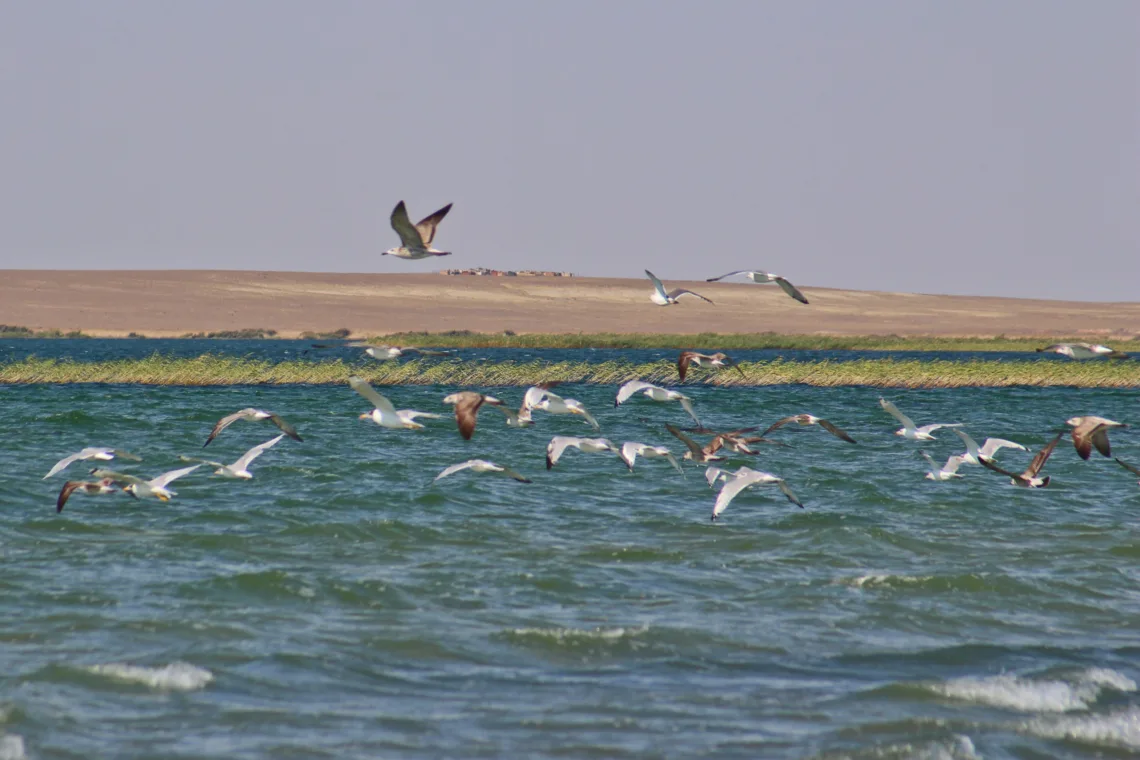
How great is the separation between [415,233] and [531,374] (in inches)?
1259

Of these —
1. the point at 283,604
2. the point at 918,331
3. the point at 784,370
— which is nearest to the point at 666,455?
the point at 283,604

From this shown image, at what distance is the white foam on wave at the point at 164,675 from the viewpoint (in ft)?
33.9

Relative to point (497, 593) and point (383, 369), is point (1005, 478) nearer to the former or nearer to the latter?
point (497, 593)

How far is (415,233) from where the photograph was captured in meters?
13.6

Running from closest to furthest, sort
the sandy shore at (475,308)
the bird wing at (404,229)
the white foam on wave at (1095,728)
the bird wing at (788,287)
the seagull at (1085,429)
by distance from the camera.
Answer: the white foam on wave at (1095,728) < the bird wing at (404,229) < the seagull at (1085,429) < the bird wing at (788,287) < the sandy shore at (475,308)

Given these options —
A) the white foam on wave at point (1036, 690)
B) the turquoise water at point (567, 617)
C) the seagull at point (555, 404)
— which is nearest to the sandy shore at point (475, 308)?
the turquoise water at point (567, 617)

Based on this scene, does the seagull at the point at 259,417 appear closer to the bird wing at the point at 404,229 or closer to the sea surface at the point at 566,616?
the sea surface at the point at 566,616

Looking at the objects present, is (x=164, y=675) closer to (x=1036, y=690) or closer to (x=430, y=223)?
(x=430, y=223)

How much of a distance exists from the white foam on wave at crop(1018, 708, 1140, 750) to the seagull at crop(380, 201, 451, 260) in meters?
7.14

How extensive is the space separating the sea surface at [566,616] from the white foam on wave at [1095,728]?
0.02 meters

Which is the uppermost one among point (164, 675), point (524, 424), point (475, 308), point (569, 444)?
point (524, 424)

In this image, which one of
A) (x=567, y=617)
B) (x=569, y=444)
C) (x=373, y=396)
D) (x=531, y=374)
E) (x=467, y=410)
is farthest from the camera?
(x=531, y=374)

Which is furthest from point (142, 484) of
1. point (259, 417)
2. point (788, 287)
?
point (788, 287)

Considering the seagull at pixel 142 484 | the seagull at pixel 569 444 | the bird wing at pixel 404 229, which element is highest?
the bird wing at pixel 404 229
